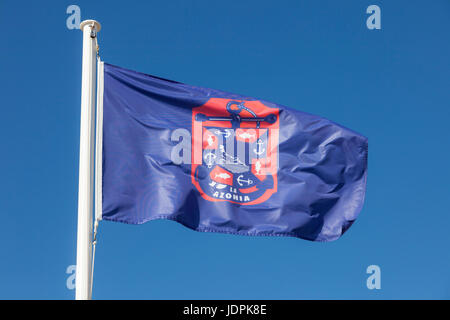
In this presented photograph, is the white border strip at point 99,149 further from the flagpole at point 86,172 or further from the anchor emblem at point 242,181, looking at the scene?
the anchor emblem at point 242,181

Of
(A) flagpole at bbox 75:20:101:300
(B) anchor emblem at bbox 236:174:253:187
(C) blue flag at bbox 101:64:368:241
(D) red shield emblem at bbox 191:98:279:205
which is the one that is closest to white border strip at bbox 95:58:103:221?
(C) blue flag at bbox 101:64:368:241

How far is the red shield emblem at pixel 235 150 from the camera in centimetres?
1059

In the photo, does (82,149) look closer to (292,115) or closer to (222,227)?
(222,227)

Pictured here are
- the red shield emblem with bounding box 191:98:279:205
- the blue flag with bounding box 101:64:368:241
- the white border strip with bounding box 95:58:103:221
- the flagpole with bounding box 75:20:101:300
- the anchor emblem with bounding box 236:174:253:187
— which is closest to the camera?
the flagpole with bounding box 75:20:101:300

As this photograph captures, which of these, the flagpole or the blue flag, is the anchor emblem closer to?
the blue flag

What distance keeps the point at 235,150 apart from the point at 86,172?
2937 millimetres

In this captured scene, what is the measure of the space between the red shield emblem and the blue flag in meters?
0.02

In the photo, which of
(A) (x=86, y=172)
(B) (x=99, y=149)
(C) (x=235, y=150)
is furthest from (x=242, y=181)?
(A) (x=86, y=172)

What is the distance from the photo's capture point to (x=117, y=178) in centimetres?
998

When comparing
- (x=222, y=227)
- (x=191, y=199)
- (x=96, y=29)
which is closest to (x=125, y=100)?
(x=96, y=29)

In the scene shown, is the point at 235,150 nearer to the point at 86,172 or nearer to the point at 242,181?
the point at 242,181

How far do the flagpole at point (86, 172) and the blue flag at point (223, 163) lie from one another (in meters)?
0.83

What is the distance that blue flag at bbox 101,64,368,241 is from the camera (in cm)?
1012

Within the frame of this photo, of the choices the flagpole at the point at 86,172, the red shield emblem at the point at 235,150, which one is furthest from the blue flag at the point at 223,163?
the flagpole at the point at 86,172
